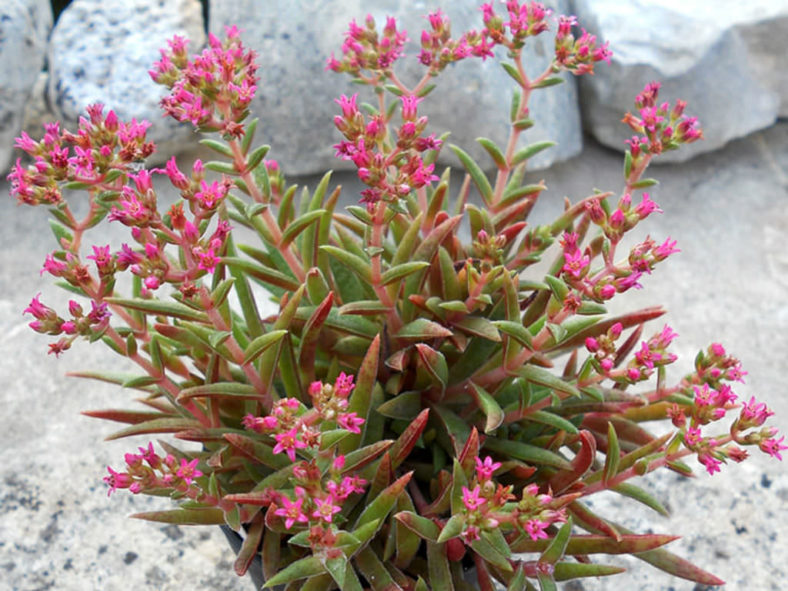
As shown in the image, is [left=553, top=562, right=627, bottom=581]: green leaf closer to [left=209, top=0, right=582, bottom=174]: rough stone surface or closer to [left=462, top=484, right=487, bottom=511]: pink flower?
[left=462, top=484, right=487, bottom=511]: pink flower

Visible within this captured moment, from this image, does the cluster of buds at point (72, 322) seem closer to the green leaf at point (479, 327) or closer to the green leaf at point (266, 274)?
the green leaf at point (266, 274)

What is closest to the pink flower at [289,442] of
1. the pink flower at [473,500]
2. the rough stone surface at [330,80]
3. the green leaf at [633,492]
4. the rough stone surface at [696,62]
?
the pink flower at [473,500]

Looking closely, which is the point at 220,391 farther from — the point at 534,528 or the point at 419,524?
the point at 534,528

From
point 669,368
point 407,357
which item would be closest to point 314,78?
point 669,368

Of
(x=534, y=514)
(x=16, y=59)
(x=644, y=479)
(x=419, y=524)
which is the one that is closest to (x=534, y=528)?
(x=534, y=514)

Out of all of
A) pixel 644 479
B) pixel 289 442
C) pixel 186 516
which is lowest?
pixel 644 479

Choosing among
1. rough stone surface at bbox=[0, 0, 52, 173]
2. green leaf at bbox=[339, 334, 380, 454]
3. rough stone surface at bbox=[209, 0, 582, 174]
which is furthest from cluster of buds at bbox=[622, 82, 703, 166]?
rough stone surface at bbox=[0, 0, 52, 173]

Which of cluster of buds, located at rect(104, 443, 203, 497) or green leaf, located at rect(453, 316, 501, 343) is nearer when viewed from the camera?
cluster of buds, located at rect(104, 443, 203, 497)
